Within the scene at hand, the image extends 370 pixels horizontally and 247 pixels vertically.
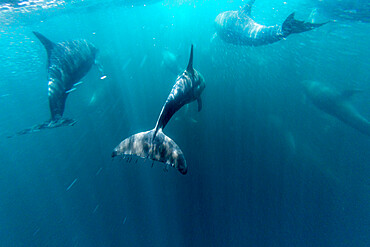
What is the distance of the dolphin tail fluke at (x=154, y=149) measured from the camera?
439cm

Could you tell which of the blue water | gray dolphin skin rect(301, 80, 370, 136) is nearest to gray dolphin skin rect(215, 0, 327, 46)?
the blue water

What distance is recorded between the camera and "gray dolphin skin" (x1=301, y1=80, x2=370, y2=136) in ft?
36.5

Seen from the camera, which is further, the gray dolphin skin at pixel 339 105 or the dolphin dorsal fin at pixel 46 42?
the gray dolphin skin at pixel 339 105

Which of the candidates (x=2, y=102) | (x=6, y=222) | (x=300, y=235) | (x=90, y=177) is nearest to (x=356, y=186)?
(x=300, y=235)

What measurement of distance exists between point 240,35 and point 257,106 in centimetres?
530

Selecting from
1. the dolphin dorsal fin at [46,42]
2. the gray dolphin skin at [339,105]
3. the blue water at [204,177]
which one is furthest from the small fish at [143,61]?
the gray dolphin skin at [339,105]

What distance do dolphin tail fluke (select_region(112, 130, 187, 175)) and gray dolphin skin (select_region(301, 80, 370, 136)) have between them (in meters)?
13.2

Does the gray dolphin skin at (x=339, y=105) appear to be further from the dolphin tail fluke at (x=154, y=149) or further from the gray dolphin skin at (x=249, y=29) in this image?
the dolphin tail fluke at (x=154, y=149)

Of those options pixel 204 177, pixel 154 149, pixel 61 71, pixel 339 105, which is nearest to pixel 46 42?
pixel 61 71

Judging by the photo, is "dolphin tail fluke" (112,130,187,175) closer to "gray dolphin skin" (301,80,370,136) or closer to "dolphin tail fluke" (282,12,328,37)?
"dolphin tail fluke" (282,12,328,37)

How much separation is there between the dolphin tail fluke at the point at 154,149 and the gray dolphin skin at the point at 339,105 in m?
13.2

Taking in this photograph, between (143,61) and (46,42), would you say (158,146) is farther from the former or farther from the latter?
(143,61)

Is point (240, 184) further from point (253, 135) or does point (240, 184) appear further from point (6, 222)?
point (6, 222)

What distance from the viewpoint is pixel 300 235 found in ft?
24.9
